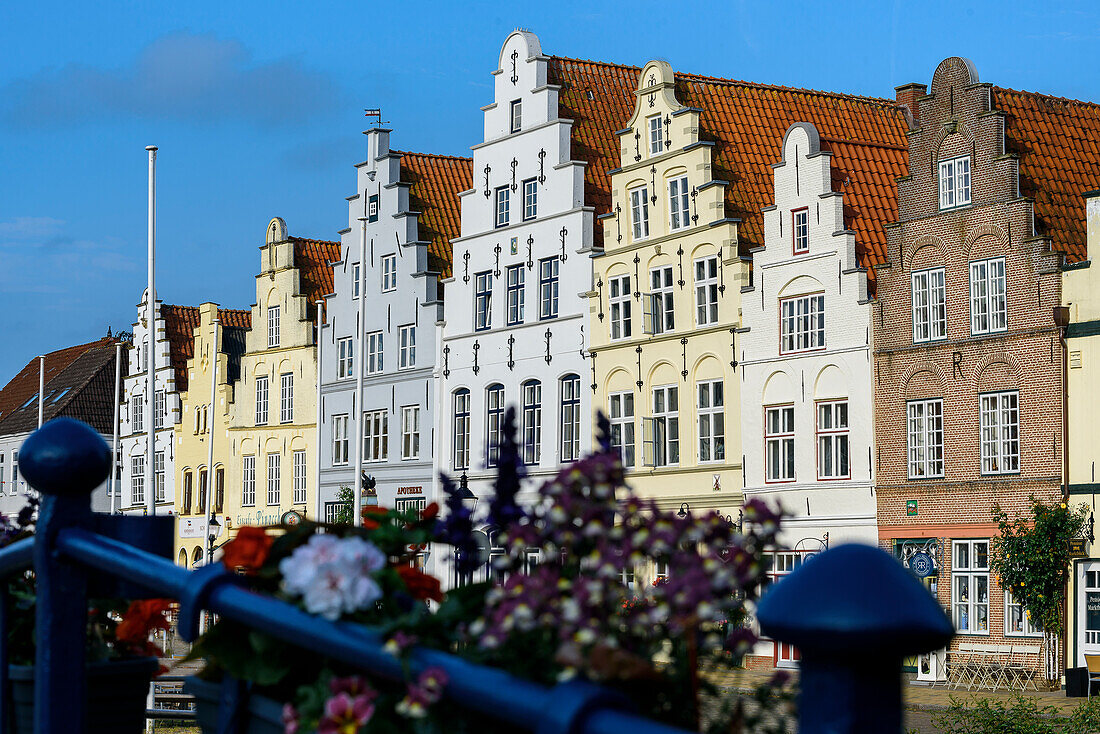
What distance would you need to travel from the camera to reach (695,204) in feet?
119

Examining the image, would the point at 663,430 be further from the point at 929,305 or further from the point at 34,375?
the point at 34,375

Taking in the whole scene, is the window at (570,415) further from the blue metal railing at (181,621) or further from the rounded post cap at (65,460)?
the rounded post cap at (65,460)

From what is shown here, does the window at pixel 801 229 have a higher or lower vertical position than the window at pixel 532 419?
higher

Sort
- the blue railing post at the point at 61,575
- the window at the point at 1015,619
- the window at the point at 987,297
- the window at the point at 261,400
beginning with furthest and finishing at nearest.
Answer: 1. the window at the point at 261,400
2. the window at the point at 987,297
3. the window at the point at 1015,619
4. the blue railing post at the point at 61,575

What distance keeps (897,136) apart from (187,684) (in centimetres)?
4141

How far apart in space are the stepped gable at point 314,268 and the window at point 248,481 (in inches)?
227

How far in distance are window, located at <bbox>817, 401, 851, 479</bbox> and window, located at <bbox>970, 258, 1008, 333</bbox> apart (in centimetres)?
357

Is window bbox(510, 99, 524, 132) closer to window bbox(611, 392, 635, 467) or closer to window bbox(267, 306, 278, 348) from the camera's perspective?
window bbox(611, 392, 635, 467)

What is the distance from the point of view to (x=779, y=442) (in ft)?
113

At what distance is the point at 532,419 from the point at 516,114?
831 centimetres

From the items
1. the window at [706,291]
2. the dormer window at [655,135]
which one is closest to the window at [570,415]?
the window at [706,291]

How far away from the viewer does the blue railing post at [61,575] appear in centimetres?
334

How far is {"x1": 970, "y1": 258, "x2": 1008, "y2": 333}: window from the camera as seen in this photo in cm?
3058

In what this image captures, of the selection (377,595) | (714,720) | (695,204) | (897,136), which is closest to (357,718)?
(377,595)
